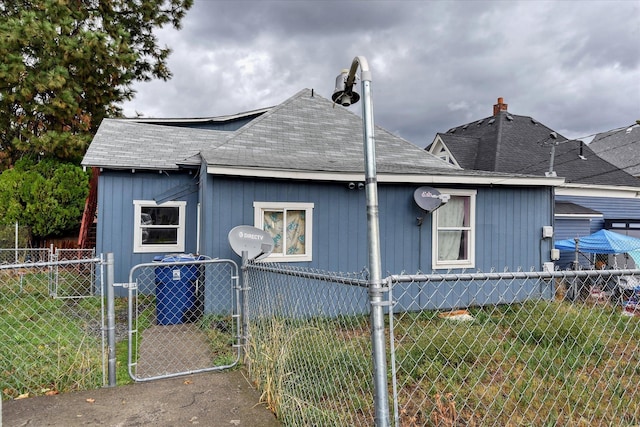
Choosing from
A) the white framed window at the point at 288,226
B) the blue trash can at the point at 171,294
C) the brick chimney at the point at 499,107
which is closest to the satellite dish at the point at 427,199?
the white framed window at the point at 288,226

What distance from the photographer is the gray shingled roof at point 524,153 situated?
15.9 m

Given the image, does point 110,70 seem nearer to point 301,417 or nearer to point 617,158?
point 301,417

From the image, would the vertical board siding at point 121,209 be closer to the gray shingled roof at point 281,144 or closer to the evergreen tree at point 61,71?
the gray shingled roof at point 281,144

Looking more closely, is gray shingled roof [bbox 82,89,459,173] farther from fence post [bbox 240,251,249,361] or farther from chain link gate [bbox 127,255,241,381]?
fence post [bbox 240,251,249,361]

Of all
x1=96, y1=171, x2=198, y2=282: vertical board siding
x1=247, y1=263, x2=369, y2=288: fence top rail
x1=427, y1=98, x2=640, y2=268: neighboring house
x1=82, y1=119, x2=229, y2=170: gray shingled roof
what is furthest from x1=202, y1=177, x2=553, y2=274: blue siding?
x1=427, y1=98, x2=640, y2=268: neighboring house

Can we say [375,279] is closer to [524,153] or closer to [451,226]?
[451,226]

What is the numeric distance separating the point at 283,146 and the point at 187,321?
454cm

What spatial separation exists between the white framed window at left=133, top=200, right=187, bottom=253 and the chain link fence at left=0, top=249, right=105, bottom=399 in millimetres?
1255

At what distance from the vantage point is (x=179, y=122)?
43.7 ft

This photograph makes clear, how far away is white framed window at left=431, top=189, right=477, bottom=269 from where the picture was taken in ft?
25.8

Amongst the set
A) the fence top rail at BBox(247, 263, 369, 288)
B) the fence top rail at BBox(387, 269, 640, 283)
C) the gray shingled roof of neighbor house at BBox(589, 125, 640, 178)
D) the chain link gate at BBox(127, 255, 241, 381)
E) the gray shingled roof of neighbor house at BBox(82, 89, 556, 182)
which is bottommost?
the chain link gate at BBox(127, 255, 241, 381)

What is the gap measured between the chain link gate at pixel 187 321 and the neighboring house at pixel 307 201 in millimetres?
590

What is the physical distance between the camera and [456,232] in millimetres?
8031

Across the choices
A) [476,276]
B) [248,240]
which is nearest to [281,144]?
[248,240]
